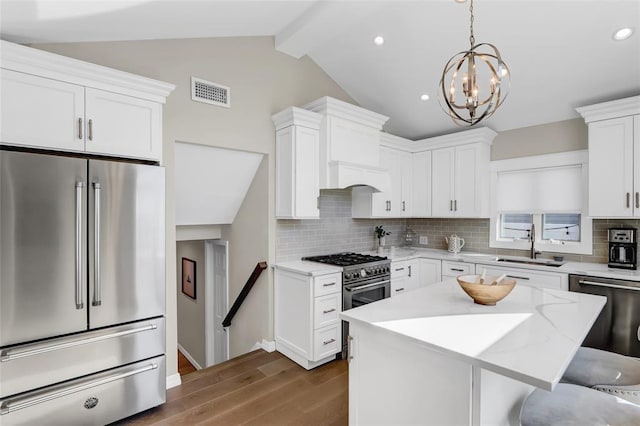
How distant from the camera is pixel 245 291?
380 centimetres

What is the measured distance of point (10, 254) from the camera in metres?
1.88

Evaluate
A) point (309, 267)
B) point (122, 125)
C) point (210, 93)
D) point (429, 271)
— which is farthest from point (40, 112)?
point (429, 271)

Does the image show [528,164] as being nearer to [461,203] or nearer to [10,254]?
[461,203]

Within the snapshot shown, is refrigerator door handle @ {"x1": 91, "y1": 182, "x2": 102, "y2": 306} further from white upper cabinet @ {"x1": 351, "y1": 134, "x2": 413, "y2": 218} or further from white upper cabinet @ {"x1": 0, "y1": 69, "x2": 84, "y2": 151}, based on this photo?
white upper cabinet @ {"x1": 351, "y1": 134, "x2": 413, "y2": 218}

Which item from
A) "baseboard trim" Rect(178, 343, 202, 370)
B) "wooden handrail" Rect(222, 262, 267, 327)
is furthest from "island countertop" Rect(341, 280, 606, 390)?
"baseboard trim" Rect(178, 343, 202, 370)

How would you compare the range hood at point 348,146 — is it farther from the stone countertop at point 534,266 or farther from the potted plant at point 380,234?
the stone countertop at point 534,266

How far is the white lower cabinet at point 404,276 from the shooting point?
4.05 m

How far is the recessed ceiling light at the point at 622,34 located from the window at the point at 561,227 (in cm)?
191

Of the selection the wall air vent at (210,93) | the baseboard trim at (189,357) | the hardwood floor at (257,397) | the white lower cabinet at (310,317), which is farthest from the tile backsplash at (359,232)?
the baseboard trim at (189,357)

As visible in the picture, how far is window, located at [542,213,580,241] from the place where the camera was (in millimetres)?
3900

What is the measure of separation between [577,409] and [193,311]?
5079mm

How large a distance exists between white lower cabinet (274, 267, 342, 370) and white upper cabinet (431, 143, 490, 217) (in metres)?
2.19

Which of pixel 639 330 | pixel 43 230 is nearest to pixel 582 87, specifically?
pixel 639 330

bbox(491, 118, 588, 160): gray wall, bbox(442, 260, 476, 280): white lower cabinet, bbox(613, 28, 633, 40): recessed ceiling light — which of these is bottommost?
bbox(442, 260, 476, 280): white lower cabinet
